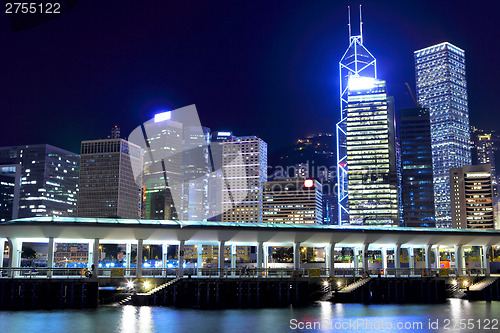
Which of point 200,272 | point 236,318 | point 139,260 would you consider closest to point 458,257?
point 200,272

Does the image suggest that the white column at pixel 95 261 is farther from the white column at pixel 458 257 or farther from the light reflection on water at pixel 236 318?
the white column at pixel 458 257

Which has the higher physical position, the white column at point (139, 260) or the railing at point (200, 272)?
the white column at point (139, 260)

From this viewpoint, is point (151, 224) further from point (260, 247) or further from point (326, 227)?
point (326, 227)

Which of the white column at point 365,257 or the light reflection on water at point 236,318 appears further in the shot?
the white column at point 365,257

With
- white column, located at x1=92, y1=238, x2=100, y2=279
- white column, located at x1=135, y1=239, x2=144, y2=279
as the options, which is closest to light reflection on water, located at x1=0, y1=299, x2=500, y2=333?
white column, located at x1=92, y1=238, x2=100, y2=279

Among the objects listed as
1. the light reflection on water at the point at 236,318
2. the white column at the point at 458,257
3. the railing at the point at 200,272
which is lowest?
the light reflection on water at the point at 236,318

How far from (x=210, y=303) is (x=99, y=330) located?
21.2 metres

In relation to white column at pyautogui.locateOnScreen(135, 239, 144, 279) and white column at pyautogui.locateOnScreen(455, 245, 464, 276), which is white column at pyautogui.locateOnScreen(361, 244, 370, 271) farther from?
white column at pyautogui.locateOnScreen(135, 239, 144, 279)

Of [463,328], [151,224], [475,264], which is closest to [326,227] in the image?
[151,224]

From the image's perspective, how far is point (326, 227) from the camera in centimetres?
7294

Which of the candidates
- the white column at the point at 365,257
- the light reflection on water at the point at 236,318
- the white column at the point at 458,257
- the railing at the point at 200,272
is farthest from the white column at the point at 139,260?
the white column at the point at 458,257

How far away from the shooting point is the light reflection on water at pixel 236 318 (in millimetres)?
44250

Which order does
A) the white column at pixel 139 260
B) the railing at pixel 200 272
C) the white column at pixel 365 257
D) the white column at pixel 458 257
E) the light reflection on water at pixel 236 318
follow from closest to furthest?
the light reflection on water at pixel 236 318
the railing at pixel 200 272
the white column at pixel 139 260
the white column at pixel 365 257
the white column at pixel 458 257

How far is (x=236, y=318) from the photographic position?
5109cm
